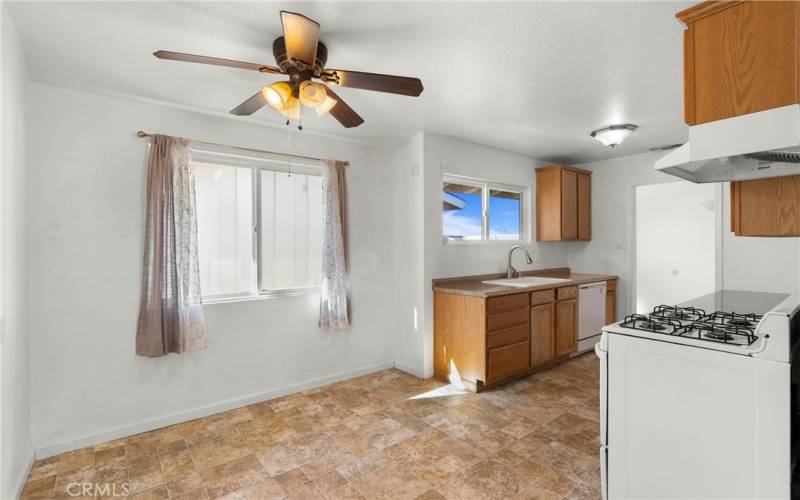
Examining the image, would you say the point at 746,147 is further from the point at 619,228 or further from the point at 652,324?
the point at 619,228

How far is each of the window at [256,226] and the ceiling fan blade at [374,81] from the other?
5.53 ft

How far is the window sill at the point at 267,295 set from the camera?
123 inches

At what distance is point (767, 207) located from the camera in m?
1.59

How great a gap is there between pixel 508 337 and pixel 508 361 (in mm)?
224

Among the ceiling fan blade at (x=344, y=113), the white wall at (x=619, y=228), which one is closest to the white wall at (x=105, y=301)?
the ceiling fan blade at (x=344, y=113)

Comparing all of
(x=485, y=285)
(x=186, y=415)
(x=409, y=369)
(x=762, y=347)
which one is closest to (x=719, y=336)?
(x=762, y=347)

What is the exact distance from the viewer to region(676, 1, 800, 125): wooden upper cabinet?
1247 millimetres

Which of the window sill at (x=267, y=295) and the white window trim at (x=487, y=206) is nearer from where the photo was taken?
the window sill at (x=267, y=295)

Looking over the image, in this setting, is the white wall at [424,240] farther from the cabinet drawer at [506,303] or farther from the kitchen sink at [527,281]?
the cabinet drawer at [506,303]

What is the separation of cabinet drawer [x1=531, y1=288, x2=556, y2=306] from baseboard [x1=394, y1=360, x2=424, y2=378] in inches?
51.8

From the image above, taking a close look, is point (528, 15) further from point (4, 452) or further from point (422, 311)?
point (4, 452)

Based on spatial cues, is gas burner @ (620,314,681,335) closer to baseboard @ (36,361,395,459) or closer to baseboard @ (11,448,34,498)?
baseboard @ (36,361,395,459)

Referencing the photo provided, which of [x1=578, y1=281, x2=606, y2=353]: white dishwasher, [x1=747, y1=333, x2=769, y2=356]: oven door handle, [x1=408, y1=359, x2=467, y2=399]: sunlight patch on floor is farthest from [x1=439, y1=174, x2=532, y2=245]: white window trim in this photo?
[x1=747, y1=333, x2=769, y2=356]: oven door handle

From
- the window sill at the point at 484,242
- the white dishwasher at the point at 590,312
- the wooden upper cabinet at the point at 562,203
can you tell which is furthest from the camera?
the wooden upper cabinet at the point at 562,203
